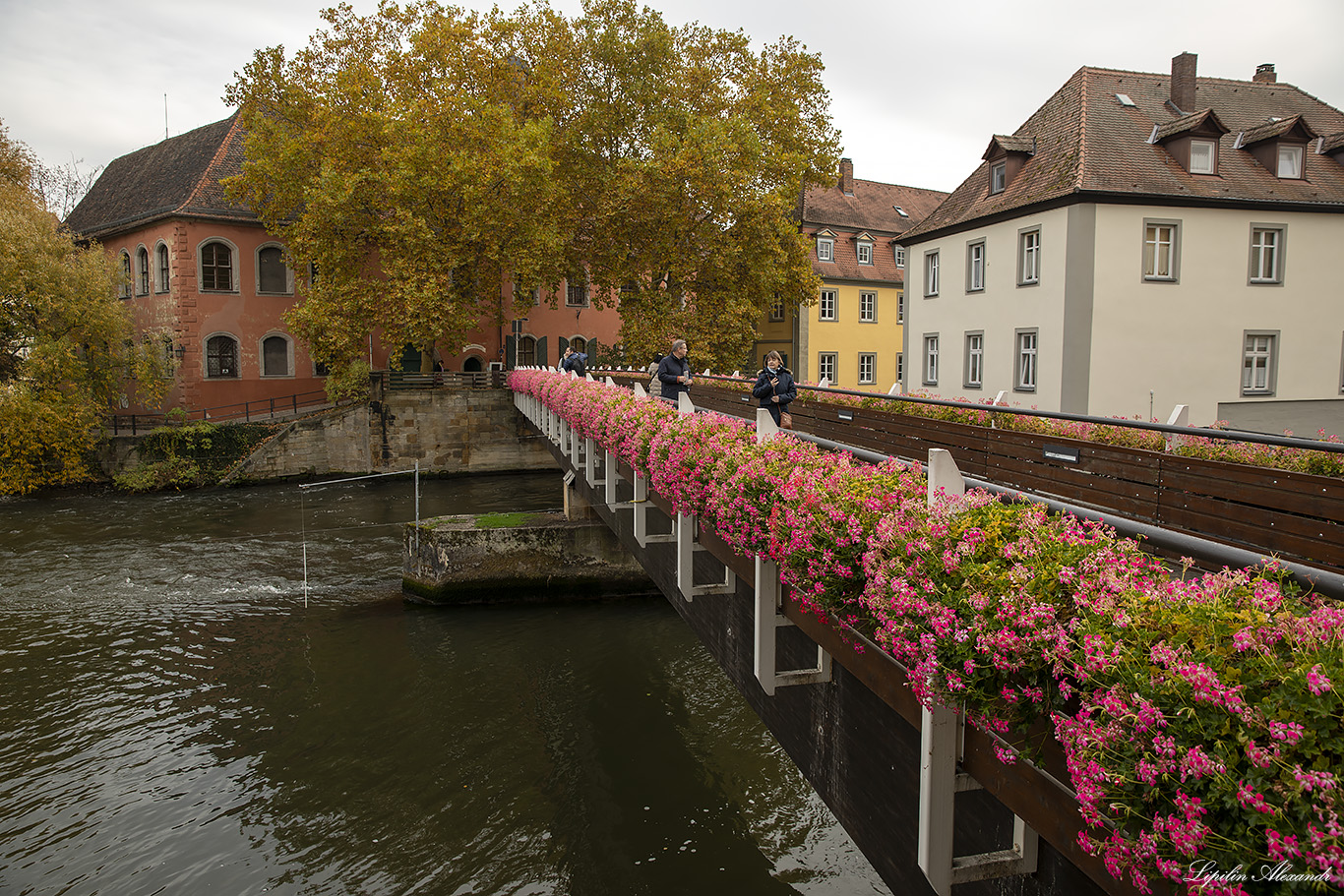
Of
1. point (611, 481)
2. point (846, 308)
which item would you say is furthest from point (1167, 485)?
point (846, 308)

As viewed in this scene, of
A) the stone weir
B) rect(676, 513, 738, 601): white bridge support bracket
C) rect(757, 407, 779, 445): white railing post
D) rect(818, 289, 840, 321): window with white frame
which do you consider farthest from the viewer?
rect(818, 289, 840, 321): window with white frame

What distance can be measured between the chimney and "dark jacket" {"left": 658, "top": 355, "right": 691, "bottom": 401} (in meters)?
18.8

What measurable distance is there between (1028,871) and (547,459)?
33.7 meters

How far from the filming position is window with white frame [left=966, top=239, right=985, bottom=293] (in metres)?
23.9

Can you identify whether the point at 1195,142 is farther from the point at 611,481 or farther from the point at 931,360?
the point at 611,481

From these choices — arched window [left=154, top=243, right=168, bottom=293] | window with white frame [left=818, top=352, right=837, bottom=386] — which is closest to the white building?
window with white frame [left=818, top=352, right=837, bottom=386]

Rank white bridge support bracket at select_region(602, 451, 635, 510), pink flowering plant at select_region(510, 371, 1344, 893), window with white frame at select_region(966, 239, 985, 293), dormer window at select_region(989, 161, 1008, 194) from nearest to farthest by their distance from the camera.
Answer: pink flowering plant at select_region(510, 371, 1344, 893), white bridge support bracket at select_region(602, 451, 635, 510), dormer window at select_region(989, 161, 1008, 194), window with white frame at select_region(966, 239, 985, 293)

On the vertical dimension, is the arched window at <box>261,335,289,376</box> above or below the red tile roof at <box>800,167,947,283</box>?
below

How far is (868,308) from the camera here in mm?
43812

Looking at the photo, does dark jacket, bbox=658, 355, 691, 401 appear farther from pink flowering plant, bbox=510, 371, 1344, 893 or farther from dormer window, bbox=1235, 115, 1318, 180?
dormer window, bbox=1235, 115, 1318, 180

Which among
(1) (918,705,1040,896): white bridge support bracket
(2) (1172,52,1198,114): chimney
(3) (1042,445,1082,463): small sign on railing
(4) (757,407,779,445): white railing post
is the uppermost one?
(2) (1172,52,1198,114): chimney

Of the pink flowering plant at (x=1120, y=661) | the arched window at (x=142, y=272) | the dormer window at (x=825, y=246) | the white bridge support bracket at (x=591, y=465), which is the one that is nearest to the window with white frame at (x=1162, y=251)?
the white bridge support bracket at (x=591, y=465)

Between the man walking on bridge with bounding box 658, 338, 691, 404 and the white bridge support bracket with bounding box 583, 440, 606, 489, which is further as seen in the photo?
the white bridge support bracket with bounding box 583, 440, 606, 489

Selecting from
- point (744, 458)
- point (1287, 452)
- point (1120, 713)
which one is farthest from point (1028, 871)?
point (1287, 452)
